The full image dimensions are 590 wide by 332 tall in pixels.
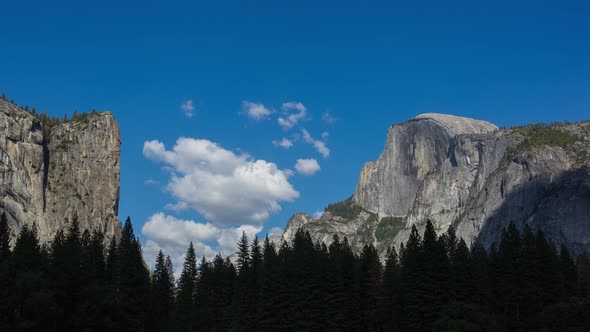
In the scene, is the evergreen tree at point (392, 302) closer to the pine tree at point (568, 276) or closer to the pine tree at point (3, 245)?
the pine tree at point (568, 276)

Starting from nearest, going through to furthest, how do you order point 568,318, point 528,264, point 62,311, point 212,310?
point 568,318, point 62,311, point 528,264, point 212,310

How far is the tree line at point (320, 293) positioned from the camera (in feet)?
231

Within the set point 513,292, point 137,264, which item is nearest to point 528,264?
point 513,292

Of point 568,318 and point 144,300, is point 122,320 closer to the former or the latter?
point 144,300

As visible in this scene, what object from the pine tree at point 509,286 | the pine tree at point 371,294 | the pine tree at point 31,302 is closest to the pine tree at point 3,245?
the pine tree at point 31,302

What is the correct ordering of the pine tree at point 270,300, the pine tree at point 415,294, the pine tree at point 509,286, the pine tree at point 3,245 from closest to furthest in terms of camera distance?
the pine tree at point 415,294 < the pine tree at point 509,286 < the pine tree at point 270,300 < the pine tree at point 3,245

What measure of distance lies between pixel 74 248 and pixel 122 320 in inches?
581

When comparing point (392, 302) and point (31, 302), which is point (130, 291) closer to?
point (31, 302)

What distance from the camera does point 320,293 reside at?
89.3m

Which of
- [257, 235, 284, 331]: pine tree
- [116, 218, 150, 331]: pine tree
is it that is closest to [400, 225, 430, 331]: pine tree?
[257, 235, 284, 331]: pine tree

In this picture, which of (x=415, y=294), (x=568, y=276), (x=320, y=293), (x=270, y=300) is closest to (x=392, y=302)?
(x=320, y=293)

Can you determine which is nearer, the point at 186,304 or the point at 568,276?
the point at 568,276

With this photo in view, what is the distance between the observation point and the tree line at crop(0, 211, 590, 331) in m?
70.4

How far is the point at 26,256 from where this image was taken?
271ft
